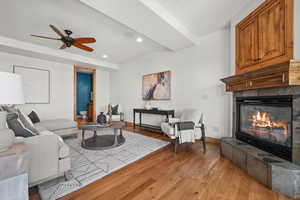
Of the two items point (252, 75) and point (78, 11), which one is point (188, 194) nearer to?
point (252, 75)

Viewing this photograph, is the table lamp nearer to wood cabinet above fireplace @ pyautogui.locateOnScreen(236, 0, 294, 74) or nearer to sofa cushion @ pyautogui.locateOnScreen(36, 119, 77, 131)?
sofa cushion @ pyautogui.locateOnScreen(36, 119, 77, 131)

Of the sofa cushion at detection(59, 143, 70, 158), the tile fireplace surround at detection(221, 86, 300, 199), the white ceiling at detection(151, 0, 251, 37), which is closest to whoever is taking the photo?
the tile fireplace surround at detection(221, 86, 300, 199)

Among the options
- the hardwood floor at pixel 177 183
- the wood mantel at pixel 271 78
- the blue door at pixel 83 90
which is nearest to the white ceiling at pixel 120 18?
the wood mantel at pixel 271 78

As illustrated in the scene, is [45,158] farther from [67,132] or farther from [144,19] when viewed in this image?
[144,19]

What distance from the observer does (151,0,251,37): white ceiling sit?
6.77ft

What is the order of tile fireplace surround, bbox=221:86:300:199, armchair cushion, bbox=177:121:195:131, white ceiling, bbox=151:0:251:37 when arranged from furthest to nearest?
armchair cushion, bbox=177:121:195:131 < white ceiling, bbox=151:0:251:37 < tile fireplace surround, bbox=221:86:300:199

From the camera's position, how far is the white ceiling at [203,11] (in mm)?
2064

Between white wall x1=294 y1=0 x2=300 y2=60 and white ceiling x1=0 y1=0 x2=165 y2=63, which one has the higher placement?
white ceiling x1=0 y1=0 x2=165 y2=63

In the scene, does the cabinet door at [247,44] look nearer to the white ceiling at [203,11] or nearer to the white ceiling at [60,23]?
the white ceiling at [203,11]

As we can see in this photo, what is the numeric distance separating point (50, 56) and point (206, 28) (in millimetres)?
4656

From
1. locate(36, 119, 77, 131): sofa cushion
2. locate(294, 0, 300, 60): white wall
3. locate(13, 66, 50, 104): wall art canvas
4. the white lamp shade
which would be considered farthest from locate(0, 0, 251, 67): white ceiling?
locate(36, 119, 77, 131): sofa cushion

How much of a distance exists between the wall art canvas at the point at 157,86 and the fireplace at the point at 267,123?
6.59 ft

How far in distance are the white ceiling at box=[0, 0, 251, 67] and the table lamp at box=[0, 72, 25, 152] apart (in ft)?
4.89

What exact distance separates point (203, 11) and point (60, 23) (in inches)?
113
